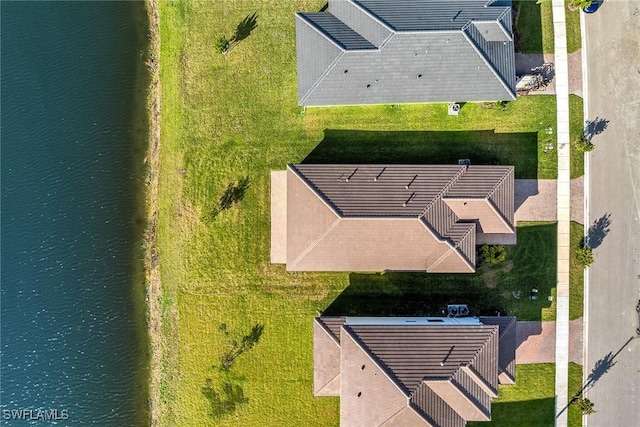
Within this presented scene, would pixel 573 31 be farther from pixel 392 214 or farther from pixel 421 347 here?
pixel 421 347

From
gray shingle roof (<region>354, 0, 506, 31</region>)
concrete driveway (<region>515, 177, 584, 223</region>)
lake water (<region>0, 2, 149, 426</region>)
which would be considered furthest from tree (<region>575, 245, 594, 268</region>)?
lake water (<region>0, 2, 149, 426</region>)

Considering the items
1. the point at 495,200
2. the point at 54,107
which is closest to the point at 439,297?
the point at 495,200

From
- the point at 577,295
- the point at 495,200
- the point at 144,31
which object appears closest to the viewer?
the point at 495,200

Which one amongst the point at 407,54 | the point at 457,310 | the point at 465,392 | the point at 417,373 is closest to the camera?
the point at 417,373

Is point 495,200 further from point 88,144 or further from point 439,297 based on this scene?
point 88,144

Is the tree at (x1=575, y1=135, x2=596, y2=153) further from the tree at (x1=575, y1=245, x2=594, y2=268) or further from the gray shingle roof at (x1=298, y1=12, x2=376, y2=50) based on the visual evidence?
the gray shingle roof at (x1=298, y1=12, x2=376, y2=50)

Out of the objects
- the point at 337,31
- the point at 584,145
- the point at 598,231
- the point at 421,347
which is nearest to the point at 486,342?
the point at 421,347
